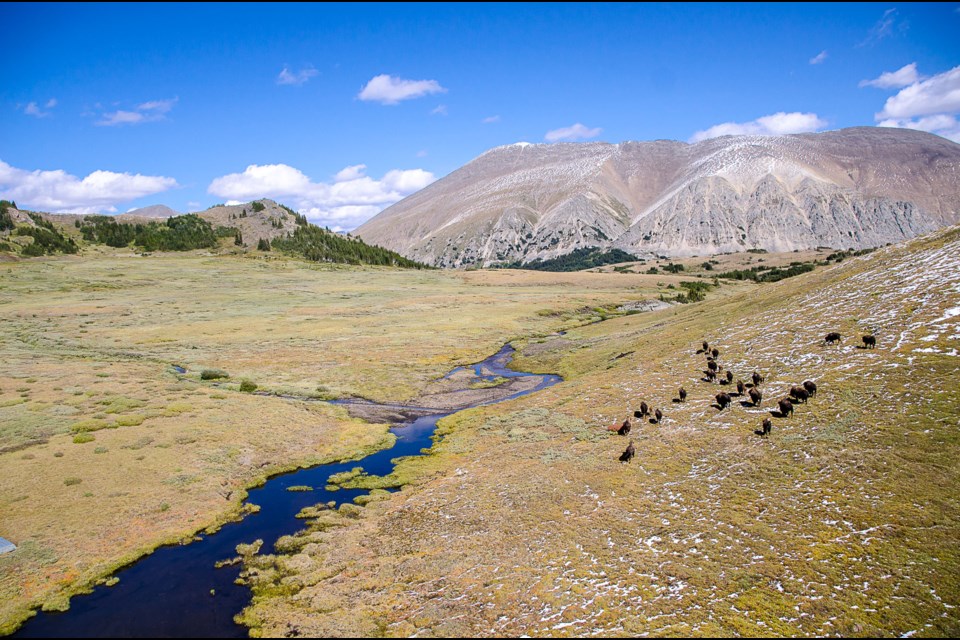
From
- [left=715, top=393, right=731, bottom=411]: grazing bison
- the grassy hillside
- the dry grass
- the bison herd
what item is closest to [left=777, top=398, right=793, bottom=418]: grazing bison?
the bison herd

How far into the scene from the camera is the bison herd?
85.7ft

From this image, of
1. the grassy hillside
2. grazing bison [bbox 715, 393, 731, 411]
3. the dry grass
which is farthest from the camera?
grazing bison [bbox 715, 393, 731, 411]

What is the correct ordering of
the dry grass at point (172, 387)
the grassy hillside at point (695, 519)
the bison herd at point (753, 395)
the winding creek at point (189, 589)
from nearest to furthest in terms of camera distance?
1. the grassy hillside at point (695, 519)
2. the winding creek at point (189, 589)
3. the dry grass at point (172, 387)
4. the bison herd at point (753, 395)

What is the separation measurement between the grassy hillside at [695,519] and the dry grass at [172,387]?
8105 millimetres

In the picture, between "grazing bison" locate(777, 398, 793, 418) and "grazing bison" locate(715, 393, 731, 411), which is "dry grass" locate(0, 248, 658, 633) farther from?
"grazing bison" locate(777, 398, 793, 418)

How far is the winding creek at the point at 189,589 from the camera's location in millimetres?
17516

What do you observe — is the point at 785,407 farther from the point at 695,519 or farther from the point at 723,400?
the point at 695,519

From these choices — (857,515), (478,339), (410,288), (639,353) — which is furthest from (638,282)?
(857,515)

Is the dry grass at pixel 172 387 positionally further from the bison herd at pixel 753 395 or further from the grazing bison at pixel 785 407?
the grazing bison at pixel 785 407

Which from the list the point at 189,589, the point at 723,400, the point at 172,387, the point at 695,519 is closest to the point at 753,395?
the point at 723,400

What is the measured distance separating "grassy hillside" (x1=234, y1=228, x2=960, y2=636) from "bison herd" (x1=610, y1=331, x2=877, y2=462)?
509 millimetres

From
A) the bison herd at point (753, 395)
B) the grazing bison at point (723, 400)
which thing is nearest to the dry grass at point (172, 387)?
the bison herd at point (753, 395)

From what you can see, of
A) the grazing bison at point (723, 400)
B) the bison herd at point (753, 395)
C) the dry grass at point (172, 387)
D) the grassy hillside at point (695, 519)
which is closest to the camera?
the grassy hillside at point (695, 519)

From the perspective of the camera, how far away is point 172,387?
157ft
